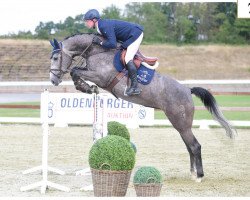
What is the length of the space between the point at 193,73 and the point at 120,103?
99.6 ft

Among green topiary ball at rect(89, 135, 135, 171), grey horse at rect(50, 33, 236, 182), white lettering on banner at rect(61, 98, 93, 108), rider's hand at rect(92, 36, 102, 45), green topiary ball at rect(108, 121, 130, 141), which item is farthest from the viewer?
white lettering on banner at rect(61, 98, 93, 108)

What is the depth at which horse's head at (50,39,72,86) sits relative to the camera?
775 cm

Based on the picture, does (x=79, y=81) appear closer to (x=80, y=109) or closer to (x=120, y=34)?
(x=120, y=34)

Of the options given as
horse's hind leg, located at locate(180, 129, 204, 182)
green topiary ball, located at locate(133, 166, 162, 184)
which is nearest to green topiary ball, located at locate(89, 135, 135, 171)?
green topiary ball, located at locate(133, 166, 162, 184)

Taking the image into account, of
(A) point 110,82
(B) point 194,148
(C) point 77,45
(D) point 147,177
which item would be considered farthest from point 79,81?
(D) point 147,177

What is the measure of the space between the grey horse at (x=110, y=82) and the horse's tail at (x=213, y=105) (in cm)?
23

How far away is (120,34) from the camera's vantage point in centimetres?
770

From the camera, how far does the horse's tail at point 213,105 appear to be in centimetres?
850

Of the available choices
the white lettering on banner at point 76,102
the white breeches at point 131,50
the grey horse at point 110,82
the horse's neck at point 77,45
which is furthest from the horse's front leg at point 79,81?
the white lettering on banner at point 76,102

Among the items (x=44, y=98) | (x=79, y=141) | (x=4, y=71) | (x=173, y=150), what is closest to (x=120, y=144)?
(x=44, y=98)

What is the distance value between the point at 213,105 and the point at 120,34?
71.6 inches

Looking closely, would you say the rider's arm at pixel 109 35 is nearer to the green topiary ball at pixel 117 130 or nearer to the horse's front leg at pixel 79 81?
the horse's front leg at pixel 79 81

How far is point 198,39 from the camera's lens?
185 feet

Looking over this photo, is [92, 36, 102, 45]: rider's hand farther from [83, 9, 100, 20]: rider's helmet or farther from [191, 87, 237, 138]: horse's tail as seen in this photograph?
[191, 87, 237, 138]: horse's tail
